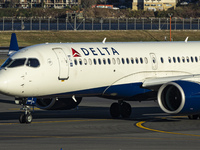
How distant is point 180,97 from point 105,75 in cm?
448

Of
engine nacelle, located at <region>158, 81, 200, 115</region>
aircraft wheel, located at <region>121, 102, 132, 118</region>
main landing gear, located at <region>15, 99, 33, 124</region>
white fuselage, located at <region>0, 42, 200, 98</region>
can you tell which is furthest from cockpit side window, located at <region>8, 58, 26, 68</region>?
engine nacelle, located at <region>158, 81, 200, 115</region>

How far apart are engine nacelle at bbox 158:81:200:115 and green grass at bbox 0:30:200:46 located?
8490 cm

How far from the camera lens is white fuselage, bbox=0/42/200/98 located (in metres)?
33.2

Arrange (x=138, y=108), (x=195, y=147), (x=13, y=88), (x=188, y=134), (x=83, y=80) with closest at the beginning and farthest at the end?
(x=195, y=147) → (x=188, y=134) → (x=13, y=88) → (x=83, y=80) → (x=138, y=108)

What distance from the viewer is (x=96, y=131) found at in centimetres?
3156

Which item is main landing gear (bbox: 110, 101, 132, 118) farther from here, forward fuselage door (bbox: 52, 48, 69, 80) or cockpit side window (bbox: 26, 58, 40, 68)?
cockpit side window (bbox: 26, 58, 40, 68)

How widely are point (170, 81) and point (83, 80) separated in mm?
4939

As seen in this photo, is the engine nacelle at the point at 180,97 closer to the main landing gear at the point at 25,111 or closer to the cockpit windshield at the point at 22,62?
the cockpit windshield at the point at 22,62

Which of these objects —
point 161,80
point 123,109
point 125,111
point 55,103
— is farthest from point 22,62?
point 161,80

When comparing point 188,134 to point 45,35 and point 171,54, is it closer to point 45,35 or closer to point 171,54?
point 171,54

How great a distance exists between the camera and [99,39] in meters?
130

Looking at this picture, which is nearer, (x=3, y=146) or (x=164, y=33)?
(x=3, y=146)

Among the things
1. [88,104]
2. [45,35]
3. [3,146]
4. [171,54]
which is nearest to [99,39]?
[45,35]

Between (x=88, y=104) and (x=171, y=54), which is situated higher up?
(x=171, y=54)
